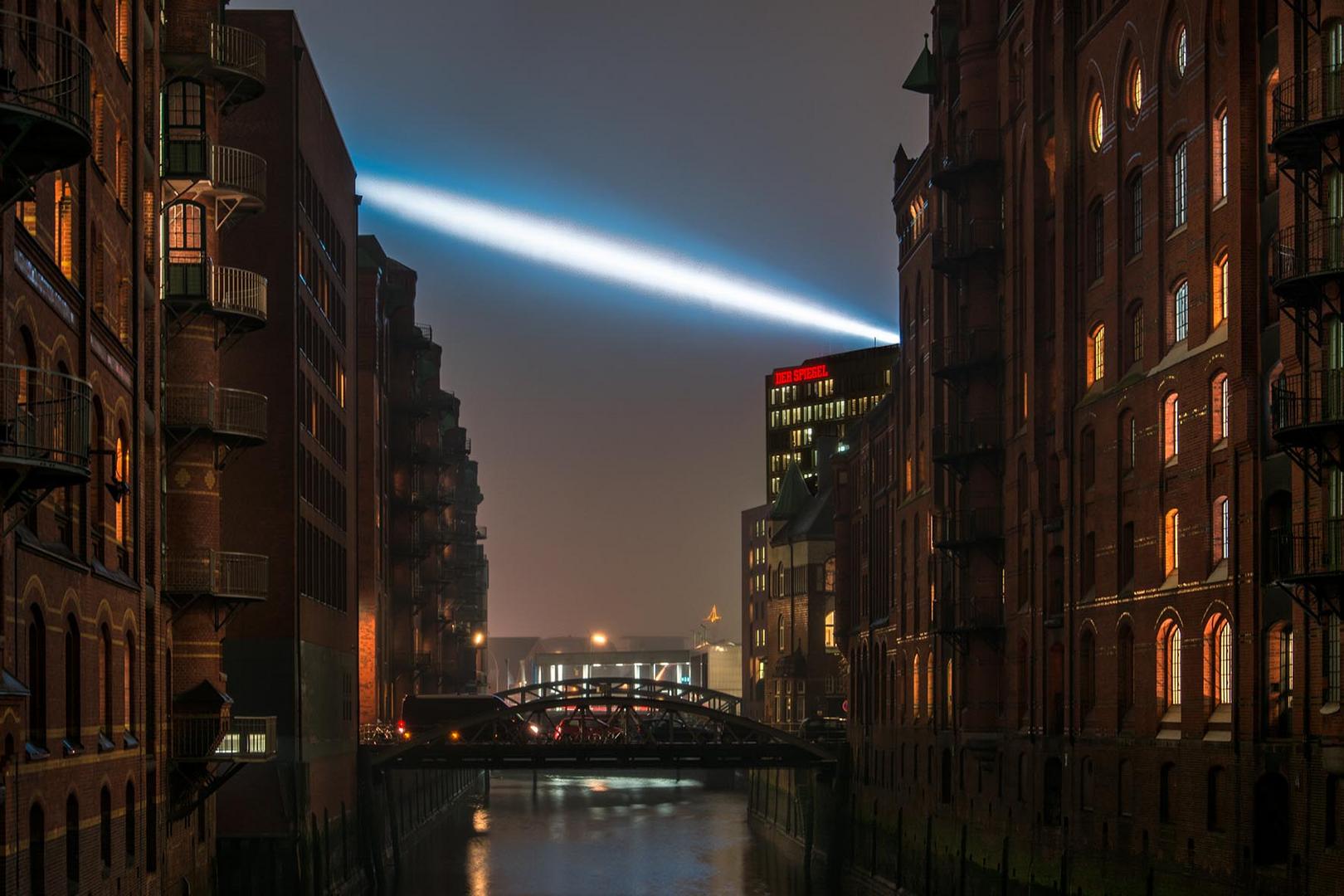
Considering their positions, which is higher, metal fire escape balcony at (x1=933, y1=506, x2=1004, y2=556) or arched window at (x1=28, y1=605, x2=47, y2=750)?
metal fire escape balcony at (x1=933, y1=506, x2=1004, y2=556)

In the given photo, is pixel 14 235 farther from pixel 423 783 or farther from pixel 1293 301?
pixel 423 783

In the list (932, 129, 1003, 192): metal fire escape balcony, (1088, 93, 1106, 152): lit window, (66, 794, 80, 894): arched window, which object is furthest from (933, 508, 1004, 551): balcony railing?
(66, 794, 80, 894): arched window

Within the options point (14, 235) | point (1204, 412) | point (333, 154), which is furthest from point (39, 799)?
point (333, 154)

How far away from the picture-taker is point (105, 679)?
31.3m

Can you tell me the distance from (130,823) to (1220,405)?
2123 cm

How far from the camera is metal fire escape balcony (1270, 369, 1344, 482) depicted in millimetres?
33250

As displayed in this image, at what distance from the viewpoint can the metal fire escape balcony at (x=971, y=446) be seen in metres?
58.2

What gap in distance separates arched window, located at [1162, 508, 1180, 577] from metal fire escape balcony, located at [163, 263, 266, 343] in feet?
62.3

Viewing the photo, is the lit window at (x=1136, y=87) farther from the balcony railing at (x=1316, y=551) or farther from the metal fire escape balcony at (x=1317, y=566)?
the metal fire escape balcony at (x=1317, y=566)

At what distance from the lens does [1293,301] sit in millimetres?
34625

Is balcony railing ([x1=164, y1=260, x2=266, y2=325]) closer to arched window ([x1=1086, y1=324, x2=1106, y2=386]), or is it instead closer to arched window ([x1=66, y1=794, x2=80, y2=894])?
arched window ([x1=66, y1=794, x2=80, y2=894])

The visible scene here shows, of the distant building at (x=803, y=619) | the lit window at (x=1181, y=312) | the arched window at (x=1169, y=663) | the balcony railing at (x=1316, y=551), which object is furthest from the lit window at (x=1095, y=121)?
the distant building at (x=803, y=619)

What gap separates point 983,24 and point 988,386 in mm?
10049

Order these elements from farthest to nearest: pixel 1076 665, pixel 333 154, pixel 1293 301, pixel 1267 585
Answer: pixel 333 154, pixel 1076 665, pixel 1267 585, pixel 1293 301
